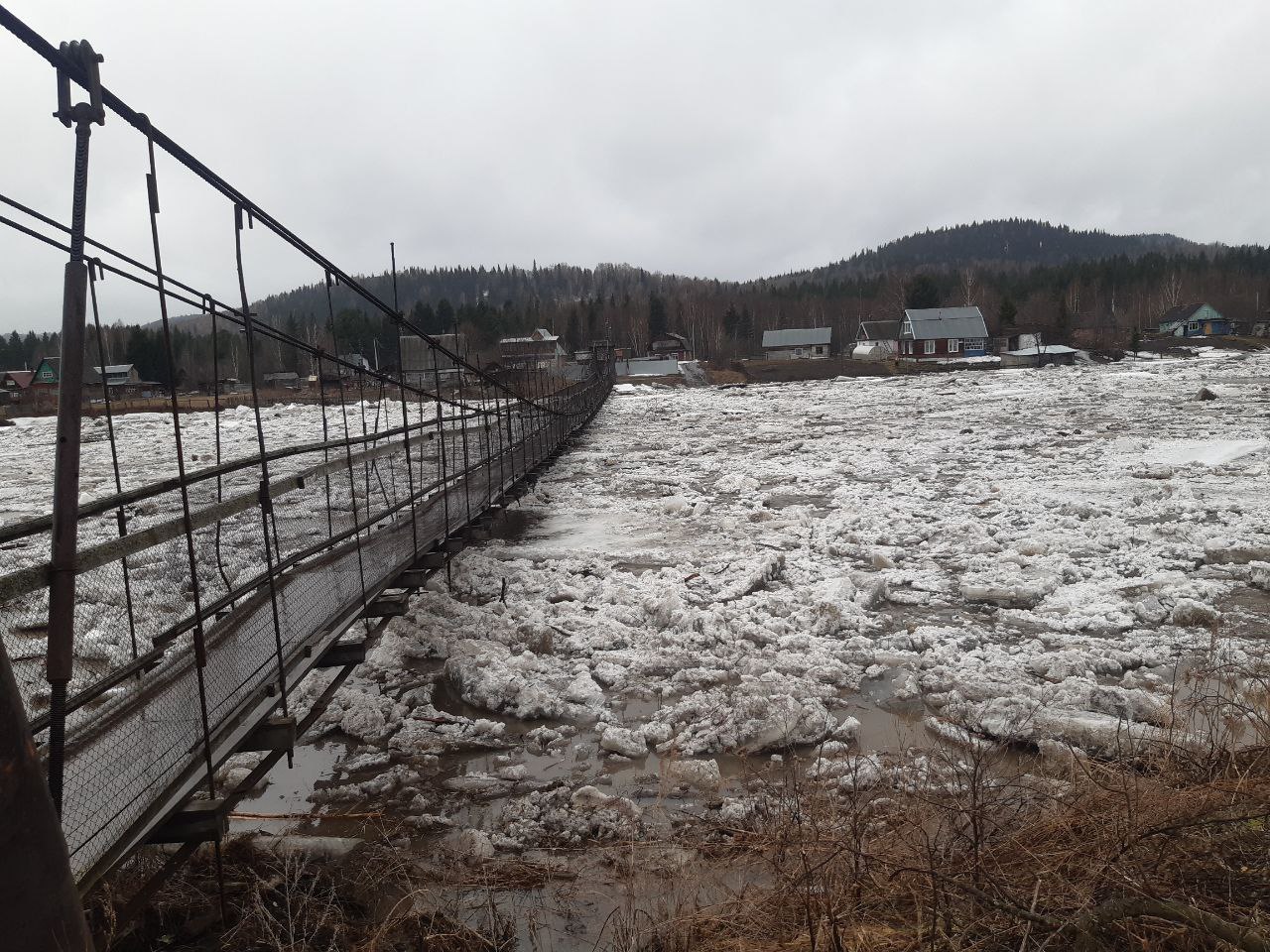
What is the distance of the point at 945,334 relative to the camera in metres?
60.1

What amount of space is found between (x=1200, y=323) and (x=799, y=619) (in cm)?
8007

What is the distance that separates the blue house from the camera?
66875 millimetres

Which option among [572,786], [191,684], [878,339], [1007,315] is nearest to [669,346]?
[878,339]

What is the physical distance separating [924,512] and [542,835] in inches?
261

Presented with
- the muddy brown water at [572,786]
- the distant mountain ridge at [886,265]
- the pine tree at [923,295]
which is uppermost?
the distant mountain ridge at [886,265]

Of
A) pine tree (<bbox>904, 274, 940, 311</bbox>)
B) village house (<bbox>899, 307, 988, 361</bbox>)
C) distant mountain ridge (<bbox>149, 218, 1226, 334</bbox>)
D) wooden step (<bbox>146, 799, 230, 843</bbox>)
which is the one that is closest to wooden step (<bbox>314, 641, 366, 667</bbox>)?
wooden step (<bbox>146, 799, 230, 843</bbox>)

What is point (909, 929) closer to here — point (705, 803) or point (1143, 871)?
point (1143, 871)

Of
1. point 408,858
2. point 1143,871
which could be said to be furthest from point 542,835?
point 1143,871

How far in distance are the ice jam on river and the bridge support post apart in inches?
82.9

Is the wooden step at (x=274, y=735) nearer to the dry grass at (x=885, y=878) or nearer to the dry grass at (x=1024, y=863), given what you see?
the dry grass at (x=885, y=878)

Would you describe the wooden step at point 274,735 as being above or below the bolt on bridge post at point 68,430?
below

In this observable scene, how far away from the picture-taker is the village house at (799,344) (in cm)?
6650

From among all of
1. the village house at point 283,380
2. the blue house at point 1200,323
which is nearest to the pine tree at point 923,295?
the blue house at point 1200,323

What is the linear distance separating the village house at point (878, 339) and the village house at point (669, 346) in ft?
48.8
